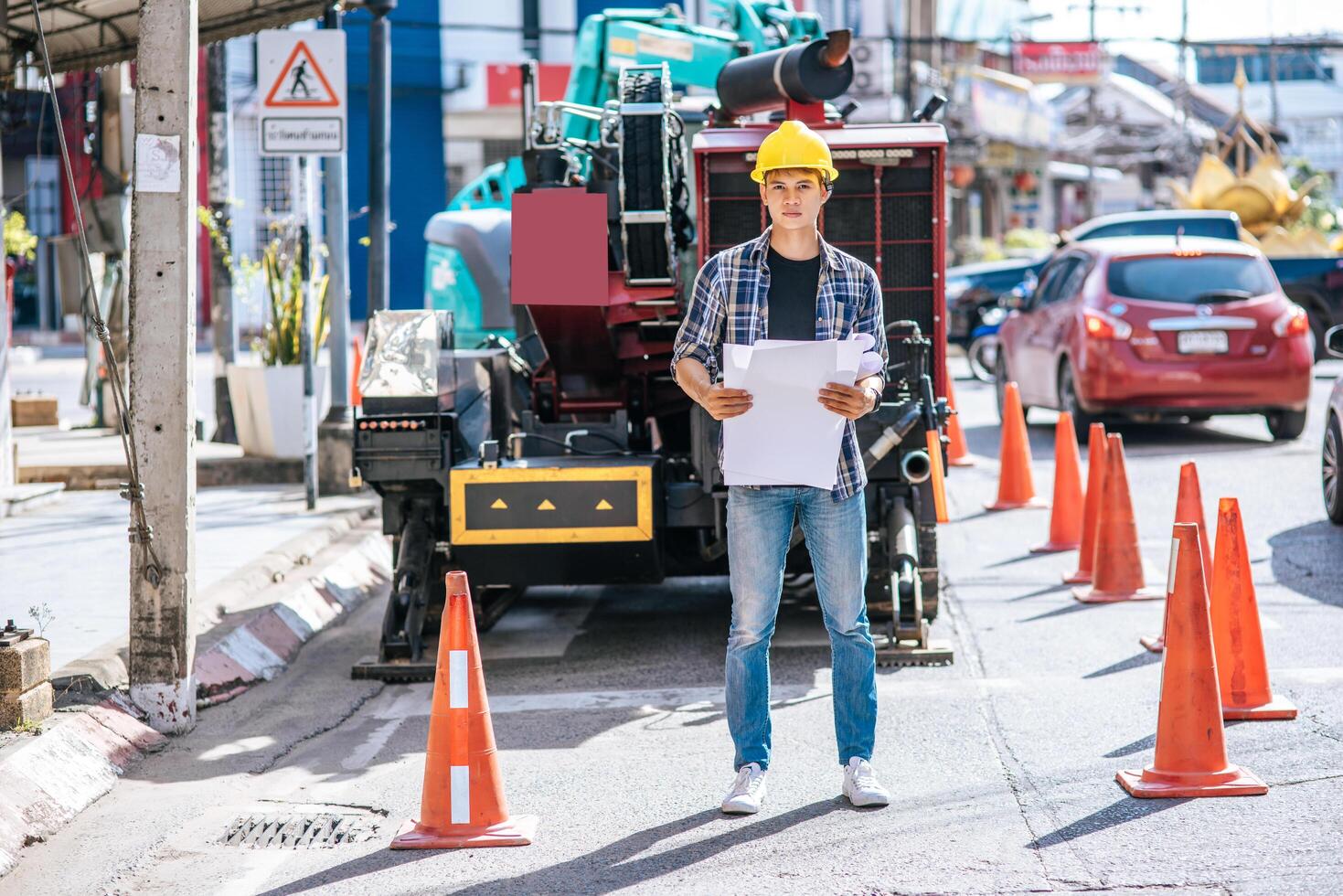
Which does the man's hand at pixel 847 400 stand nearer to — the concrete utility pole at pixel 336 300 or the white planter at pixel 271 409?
the concrete utility pole at pixel 336 300

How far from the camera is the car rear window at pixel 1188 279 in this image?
15.7 meters

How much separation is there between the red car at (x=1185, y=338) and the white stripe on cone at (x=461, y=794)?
440 inches

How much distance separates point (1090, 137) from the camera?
174ft

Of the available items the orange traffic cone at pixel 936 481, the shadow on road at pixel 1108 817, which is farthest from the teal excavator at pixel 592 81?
the shadow on road at pixel 1108 817

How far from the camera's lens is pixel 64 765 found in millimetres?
5969

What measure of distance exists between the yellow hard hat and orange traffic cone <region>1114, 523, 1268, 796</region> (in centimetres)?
165

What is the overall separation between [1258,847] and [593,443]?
446cm

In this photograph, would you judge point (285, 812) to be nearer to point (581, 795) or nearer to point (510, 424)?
point (581, 795)

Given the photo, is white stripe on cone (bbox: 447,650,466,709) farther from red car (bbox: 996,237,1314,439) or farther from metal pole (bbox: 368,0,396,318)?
red car (bbox: 996,237,1314,439)

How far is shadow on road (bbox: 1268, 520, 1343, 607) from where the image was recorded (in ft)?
30.7

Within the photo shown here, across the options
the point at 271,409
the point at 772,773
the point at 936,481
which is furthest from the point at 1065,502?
the point at 271,409

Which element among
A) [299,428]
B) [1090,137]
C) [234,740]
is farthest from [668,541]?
[1090,137]

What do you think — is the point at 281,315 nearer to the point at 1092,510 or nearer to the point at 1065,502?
the point at 1065,502

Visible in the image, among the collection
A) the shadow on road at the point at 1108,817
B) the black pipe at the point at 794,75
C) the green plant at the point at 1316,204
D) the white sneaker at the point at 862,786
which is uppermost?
the green plant at the point at 1316,204
